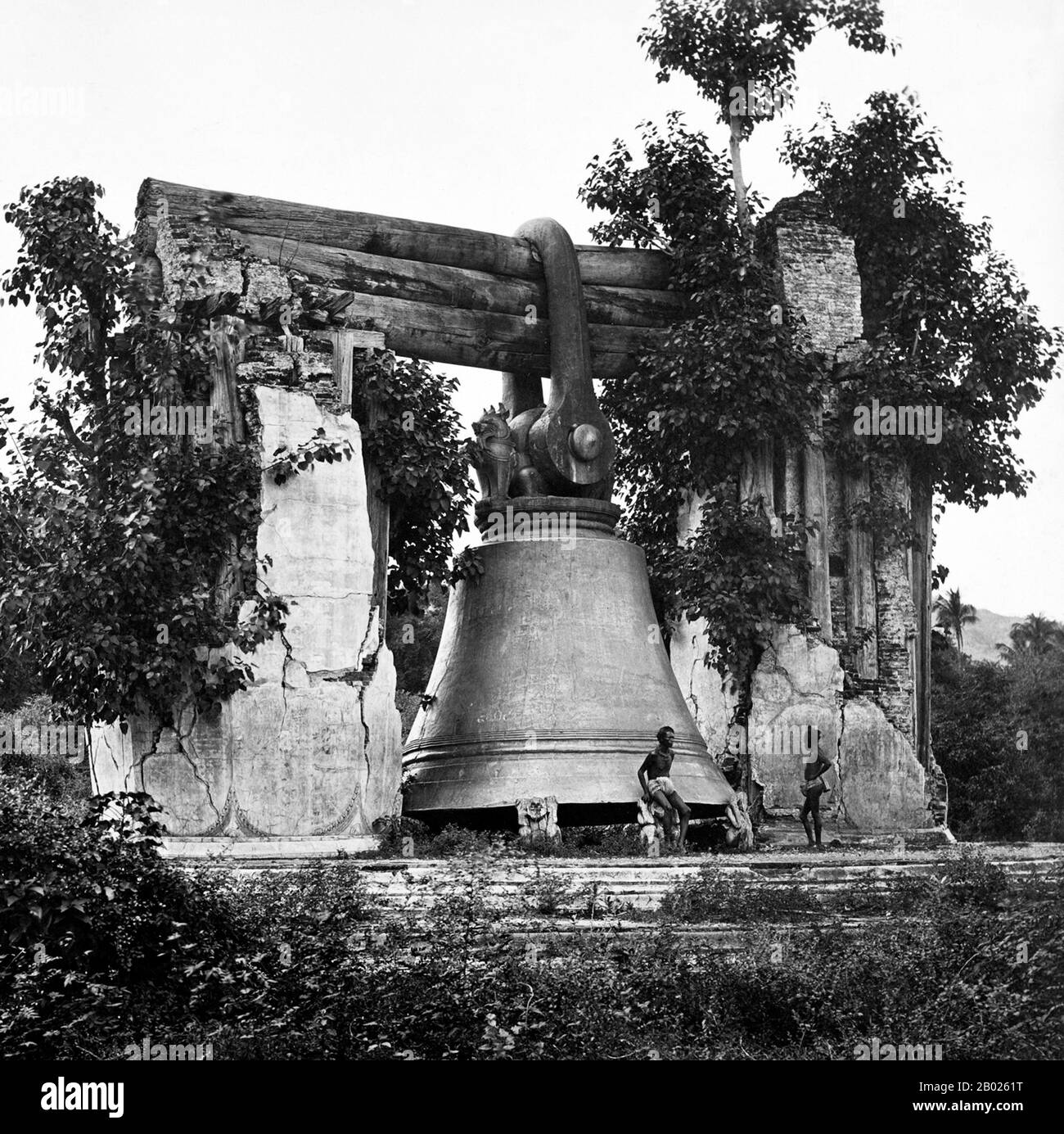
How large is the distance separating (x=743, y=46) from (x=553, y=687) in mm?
8741

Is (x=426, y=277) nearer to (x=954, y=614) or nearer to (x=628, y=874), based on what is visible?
(x=628, y=874)

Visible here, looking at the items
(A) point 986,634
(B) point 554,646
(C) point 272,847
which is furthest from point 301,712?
(A) point 986,634

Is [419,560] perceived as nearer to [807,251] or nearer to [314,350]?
[314,350]

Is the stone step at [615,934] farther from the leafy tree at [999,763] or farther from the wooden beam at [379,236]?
the leafy tree at [999,763]

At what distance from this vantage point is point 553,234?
1888 centimetres

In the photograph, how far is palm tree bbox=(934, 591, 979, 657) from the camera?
59956 millimetres

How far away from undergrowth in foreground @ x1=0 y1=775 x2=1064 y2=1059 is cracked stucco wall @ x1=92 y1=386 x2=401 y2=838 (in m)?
5.74

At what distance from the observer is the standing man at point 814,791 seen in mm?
17312

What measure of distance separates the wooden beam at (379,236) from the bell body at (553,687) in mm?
2905

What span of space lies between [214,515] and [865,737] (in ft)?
25.8

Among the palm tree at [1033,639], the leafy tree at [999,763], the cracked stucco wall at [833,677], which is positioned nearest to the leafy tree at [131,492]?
the cracked stucco wall at [833,677]

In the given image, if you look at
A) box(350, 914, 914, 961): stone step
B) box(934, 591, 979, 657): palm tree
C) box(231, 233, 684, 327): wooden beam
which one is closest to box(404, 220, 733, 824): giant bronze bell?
box(231, 233, 684, 327): wooden beam
